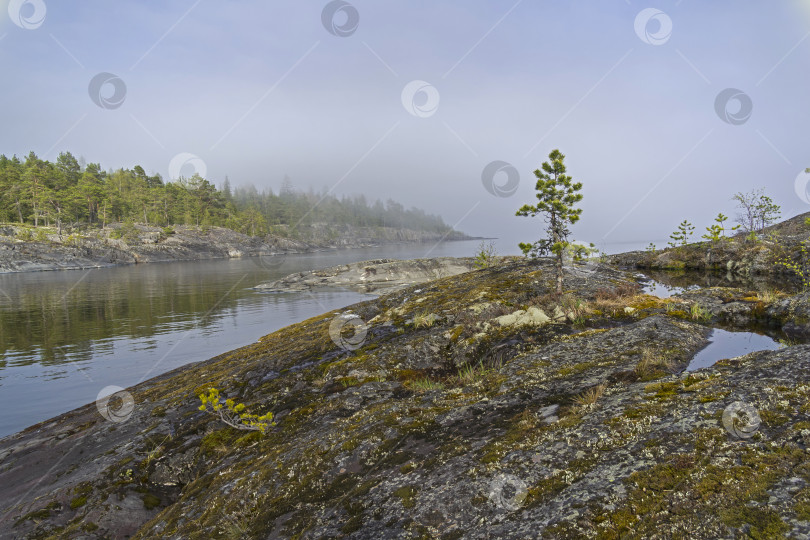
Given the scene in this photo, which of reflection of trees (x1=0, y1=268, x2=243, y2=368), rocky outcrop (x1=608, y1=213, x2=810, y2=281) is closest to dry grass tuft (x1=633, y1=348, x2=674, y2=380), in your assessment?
rocky outcrop (x1=608, y1=213, x2=810, y2=281)

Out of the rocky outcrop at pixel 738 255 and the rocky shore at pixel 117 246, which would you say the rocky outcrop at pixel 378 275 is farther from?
the rocky shore at pixel 117 246

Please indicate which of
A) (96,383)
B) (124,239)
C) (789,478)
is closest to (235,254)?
(124,239)

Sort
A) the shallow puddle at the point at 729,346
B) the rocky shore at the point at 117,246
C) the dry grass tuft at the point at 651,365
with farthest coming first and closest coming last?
the rocky shore at the point at 117,246 → the shallow puddle at the point at 729,346 → the dry grass tuft at the point at 651,365

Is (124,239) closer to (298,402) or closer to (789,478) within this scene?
(298,402)

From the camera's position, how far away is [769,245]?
36.8m

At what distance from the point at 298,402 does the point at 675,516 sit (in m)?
9.60

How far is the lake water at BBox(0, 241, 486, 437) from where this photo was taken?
2169 cm
